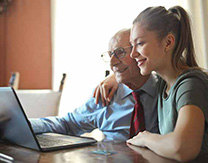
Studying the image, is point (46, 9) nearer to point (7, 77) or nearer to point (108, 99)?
point (7, 77)

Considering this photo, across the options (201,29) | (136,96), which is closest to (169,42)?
(136,96)

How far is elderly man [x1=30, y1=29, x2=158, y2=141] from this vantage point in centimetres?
142

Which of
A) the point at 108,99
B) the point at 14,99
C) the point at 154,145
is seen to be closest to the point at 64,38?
the point at 108,99

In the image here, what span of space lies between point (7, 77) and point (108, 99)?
2.61 metres

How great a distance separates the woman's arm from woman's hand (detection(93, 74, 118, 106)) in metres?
0.64

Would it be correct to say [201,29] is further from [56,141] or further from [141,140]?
[56,141]

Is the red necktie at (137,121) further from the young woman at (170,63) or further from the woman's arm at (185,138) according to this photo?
the woman's arm at (185,138)

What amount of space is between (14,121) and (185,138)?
2.15 feet

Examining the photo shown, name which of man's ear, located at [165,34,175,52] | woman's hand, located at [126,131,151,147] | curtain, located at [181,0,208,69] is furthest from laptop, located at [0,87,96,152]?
curtain, located at [181,0,208,69]

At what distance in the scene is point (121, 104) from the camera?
1542 millimetres

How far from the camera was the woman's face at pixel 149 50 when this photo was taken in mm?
1102

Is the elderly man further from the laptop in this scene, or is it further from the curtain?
the curtain

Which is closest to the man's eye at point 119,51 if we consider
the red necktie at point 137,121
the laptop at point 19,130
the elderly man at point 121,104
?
the elderly man at point 121,104

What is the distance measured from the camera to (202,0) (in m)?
1.64
